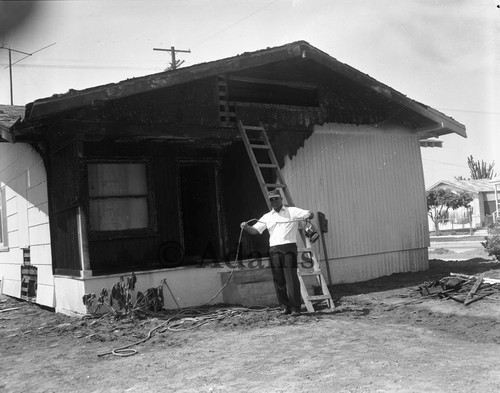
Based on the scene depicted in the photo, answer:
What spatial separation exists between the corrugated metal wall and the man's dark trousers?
2902 mm

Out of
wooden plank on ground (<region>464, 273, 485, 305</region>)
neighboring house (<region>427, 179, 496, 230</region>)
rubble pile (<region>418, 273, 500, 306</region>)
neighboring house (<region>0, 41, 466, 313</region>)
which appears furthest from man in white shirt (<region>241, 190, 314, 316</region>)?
neighboring house (<region>427, 179, 496, 230</region>)

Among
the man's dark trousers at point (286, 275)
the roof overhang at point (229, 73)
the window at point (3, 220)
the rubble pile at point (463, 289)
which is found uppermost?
the roof overhang at point (229, 73)

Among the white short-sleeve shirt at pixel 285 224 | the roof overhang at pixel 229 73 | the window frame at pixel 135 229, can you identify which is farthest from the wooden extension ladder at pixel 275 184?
the window frame at pixel 135 229

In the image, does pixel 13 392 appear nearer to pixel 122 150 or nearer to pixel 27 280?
pixel 122 150

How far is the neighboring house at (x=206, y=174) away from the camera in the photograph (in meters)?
9.22

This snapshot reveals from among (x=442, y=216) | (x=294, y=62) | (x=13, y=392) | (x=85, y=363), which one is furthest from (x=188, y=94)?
(x=442, y=216)

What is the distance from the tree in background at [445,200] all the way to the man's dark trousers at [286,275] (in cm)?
3953

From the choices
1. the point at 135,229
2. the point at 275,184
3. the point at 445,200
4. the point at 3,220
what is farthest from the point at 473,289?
the point at 445,200

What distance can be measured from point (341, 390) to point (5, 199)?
437 inches

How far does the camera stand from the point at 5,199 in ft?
43.9

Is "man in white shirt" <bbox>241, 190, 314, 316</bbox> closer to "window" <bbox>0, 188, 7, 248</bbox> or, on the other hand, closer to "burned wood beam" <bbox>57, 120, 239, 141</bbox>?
"burned wood beam" <bbox>57, 120, 239, 141</bbox>

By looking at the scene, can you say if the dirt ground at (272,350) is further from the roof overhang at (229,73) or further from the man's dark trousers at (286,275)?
the roof overhang at (229,73)

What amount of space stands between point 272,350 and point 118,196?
5.04m

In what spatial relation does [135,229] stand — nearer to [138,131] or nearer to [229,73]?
[138,131]
